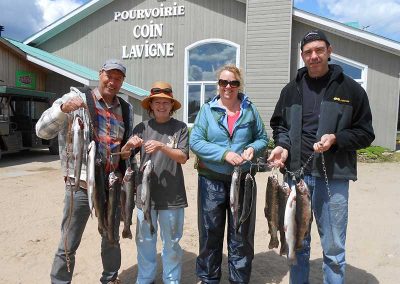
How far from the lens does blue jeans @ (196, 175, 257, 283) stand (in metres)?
3.81

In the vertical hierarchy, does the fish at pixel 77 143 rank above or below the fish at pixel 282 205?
above

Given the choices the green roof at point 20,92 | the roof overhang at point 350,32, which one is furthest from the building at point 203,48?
the green roof at point 20,92

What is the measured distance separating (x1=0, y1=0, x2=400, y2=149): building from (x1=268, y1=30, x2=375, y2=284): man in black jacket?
11117 mm

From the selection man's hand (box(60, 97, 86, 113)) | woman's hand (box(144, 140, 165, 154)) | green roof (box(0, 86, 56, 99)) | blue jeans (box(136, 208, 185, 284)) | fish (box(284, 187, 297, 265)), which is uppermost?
green roof (box(0, 86, 56, 99))

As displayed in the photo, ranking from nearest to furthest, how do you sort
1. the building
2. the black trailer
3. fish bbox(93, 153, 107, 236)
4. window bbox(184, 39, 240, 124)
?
fish bbox(93, 153, 107, 236) → the black trailer → the building → window bbox(184, 39, 240, 124)

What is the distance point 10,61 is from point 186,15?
7637 millimetres

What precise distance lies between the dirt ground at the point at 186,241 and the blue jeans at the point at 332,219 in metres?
0.98

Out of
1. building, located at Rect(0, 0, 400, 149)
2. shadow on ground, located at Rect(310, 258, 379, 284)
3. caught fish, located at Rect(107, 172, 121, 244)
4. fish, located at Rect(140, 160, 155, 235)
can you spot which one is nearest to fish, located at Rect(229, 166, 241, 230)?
fish, located at Rect(140, 160, 155, 235)

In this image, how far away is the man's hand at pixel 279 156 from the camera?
3397 millimetres

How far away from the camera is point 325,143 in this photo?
3.07 m

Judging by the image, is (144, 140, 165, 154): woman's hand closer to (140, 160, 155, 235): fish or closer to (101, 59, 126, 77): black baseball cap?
(140, 160, 155, 235): fish

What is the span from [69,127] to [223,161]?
57.3 inches

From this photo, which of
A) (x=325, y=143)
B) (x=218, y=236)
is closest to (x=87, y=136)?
(x=218, y=236)

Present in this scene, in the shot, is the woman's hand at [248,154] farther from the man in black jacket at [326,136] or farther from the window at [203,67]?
the window at [203,67]
